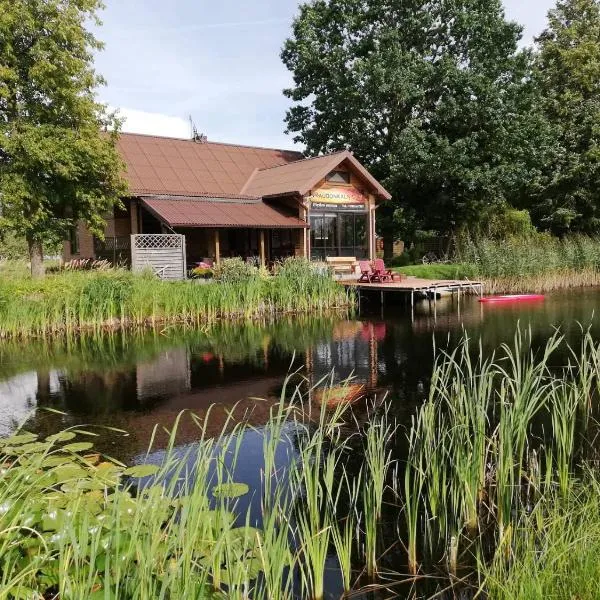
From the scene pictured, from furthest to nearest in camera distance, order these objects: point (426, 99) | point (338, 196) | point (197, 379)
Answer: point (426, 99), point (338, 196), point (197, 379)

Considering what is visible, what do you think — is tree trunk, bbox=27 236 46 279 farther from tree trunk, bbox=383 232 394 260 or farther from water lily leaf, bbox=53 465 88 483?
tree trunk, bbox=383 232 394 260

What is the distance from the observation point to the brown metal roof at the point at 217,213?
63.5 ft

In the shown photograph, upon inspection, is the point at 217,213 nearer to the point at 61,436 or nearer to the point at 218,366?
the point at 218,366

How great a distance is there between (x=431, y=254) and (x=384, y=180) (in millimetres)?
3780

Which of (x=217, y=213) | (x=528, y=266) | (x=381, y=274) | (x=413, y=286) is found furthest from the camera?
(x=528, y=266)

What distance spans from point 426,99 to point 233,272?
1398 centimetres

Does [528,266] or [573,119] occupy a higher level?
[573,119]

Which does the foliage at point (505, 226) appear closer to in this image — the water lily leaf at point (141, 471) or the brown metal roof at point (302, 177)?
the brown metal roof at point (302, 177)

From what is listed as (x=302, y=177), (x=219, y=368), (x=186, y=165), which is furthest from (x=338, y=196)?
(x=219, y=368)

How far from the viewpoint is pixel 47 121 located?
17.1 meters

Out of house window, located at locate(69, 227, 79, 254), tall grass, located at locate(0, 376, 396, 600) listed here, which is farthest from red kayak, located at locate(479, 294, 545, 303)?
tall grass, located at locate(0, 376, 396, 600)

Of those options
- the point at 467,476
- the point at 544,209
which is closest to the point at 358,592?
the point at 467,476

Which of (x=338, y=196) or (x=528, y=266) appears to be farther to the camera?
(x=338, y=196)

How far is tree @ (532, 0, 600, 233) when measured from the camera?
27.8m
